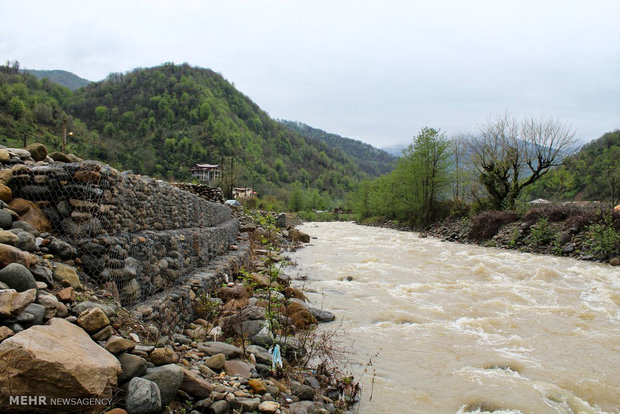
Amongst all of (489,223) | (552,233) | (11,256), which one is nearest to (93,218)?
(11,256)

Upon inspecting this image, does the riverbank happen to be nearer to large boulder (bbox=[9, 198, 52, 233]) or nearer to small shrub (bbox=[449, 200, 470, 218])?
small shrub (bbox=[449, 200, 470, 218])

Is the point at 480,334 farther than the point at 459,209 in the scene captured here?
No

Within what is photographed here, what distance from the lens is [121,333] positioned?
277 cm

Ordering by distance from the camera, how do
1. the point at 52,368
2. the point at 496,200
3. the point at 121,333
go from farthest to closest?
the point at 496,200
the point at 121,333
the point at 52,368

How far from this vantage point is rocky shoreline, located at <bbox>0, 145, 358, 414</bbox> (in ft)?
6.64

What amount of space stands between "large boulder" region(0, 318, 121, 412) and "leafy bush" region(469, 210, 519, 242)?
18356mm

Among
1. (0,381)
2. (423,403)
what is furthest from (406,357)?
(0,381)

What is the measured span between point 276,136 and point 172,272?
5054 inches

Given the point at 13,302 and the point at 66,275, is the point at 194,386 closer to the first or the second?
the point at 13,302

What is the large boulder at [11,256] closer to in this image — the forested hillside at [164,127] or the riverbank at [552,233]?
the riverbank at [552,233]

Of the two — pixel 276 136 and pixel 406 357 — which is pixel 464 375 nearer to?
pixel 406 357

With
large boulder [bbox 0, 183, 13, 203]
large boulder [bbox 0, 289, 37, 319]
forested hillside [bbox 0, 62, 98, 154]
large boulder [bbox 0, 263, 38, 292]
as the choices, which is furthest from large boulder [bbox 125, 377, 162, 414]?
forested hillside [bbox 0, 62, 98, 154]

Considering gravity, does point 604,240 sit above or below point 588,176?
below

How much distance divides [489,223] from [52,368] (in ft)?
62.9
